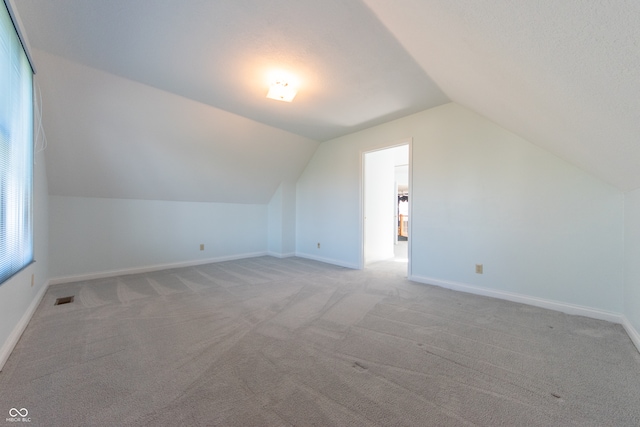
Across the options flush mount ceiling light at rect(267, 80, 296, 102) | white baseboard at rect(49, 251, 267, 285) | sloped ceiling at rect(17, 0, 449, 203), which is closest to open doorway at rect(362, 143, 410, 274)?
sloped ceiling at rect(17, 0, 449, 203)

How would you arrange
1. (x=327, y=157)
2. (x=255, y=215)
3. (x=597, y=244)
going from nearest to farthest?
(x=597, y=244), (x=327, y=157), (x=255, y=215)

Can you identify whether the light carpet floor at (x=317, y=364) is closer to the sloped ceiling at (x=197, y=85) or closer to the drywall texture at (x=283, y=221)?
the sloped ceiling at (x=197, y=85)

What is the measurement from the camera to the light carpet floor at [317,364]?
126cm

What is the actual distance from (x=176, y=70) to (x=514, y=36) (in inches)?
107

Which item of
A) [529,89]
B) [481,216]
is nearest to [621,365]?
[481,216]

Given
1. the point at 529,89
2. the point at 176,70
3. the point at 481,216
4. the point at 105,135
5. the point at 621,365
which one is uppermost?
the point at 176,70

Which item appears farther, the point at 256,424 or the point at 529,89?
the point at 529,89

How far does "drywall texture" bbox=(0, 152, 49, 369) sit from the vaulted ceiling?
0.41 metres

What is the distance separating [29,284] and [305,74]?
3.30 meters

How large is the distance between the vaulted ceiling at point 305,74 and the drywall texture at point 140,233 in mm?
278

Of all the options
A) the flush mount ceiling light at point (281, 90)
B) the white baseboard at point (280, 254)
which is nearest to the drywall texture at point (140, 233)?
the white baseboard at point (280, 254)

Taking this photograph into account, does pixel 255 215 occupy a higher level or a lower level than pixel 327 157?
lower

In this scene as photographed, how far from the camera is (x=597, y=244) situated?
2408 mm

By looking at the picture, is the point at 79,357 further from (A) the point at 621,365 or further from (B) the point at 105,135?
(A) the point at 621,365
